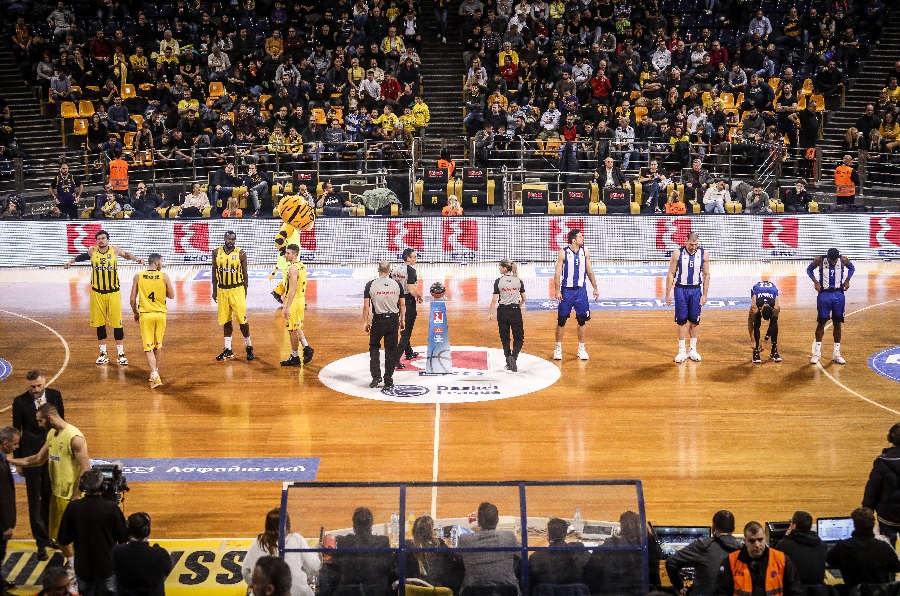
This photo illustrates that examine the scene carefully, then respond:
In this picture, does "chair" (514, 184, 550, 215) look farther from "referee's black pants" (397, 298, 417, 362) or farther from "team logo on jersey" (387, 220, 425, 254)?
"referee's black pants" (397, 298, 417, 362)

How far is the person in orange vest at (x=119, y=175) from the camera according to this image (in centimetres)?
2752

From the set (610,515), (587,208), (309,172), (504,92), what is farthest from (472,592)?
(504,92)

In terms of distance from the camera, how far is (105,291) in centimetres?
1723

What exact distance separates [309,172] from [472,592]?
1959cm

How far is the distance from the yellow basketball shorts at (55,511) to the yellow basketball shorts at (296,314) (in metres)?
6.66

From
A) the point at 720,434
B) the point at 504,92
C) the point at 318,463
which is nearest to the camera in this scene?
the point at 318,463

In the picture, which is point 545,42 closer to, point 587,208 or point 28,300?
point 587,208

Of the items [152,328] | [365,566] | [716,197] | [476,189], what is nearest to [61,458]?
[365,566]

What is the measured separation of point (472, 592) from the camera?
884 cm

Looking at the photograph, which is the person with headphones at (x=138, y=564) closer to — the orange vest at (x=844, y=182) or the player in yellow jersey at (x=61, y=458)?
the player in yellow jersey at (x=61, y=458)

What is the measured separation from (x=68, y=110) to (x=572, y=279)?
19192 millimetres

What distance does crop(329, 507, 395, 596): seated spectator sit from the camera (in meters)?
8.92

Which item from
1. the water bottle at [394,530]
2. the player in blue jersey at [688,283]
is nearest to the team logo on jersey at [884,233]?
the player in blue jersey at [688,283]

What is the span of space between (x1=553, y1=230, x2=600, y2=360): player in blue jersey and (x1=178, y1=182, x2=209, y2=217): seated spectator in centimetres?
1164
